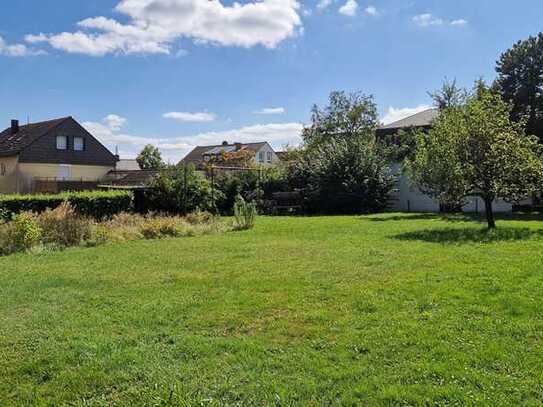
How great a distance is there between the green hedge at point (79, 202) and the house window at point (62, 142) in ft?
80.2

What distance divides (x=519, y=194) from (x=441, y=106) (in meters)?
13.3

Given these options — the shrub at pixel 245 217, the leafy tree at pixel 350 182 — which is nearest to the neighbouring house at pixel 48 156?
the leafy tree at pixel 350 182

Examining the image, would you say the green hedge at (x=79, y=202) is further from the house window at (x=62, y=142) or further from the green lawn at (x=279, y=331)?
the house window at (x=62, y=142)

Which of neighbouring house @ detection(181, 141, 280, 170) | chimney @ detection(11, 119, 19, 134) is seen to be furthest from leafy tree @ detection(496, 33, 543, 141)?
chimney @ detection(11, 119, 19, 134)

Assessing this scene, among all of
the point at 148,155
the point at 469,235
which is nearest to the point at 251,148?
the point at 148,155

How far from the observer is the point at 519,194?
485 inches

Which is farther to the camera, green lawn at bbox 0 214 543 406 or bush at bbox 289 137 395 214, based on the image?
bush at bbox 289 137 395 214

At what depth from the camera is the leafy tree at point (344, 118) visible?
106ft

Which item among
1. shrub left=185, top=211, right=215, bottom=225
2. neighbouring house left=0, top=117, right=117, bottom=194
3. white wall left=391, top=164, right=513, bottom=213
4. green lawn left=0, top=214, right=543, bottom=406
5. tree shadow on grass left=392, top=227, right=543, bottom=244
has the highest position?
neighbouring house left=0, top=117, right=117, bottom=194

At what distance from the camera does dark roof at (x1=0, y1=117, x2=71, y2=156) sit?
1407 inches

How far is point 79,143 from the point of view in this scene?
38.9 metres

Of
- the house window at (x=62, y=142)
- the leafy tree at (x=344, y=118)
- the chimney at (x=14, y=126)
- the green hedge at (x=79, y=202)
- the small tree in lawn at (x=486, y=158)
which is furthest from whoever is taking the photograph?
the chimney at (x=14, y=126)

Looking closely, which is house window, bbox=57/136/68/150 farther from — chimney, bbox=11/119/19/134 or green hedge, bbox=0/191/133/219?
green hedge, bbox=0/191/133/219

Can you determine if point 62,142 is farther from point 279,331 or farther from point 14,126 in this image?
point 279,331
